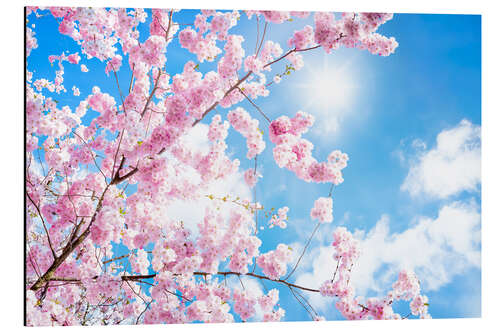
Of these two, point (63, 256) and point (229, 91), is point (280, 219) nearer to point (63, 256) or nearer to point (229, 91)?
point (229, 91)

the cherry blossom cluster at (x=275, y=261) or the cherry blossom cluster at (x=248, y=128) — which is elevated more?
the cherry blossom cluster at (x=248, y=128)

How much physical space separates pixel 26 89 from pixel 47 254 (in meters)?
1.01

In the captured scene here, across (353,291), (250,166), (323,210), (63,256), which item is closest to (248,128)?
(250,166)

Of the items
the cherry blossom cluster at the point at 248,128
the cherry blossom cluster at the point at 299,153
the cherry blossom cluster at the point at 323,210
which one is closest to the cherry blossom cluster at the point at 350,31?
the cherry blossom cluster at the point at 299,153

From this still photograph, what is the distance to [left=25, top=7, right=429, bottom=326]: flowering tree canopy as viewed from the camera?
2.89 metres

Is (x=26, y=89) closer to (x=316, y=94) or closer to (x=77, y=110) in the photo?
(x=77, y=110)

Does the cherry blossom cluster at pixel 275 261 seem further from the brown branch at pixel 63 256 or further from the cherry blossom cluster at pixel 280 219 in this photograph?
the brown branch at pixel 63 256

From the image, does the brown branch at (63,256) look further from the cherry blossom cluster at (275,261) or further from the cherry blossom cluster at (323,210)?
the cherry blossom cluster at (323,210)

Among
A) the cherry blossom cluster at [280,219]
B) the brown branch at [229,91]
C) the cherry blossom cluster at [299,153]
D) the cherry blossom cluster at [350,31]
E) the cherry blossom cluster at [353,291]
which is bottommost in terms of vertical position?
the cherry blossom cluster at [353,291]

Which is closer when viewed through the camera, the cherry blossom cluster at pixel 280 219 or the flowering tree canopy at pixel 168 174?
the flowering tree canopy at pixel 168 174

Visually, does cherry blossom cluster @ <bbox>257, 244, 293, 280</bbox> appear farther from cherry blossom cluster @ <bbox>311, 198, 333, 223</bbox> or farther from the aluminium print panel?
cherry blossom cluster @ <bbox>311, 198, 333, 223</bbox>

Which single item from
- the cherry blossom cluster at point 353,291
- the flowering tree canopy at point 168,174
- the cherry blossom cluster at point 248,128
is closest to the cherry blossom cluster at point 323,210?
the flowering tree canopy at point 168,174

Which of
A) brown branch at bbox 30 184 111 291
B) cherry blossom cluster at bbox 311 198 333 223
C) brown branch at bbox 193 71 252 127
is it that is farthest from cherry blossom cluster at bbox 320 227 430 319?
brown branch at bbox 30 184 111 291

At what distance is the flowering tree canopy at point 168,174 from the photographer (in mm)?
2893
